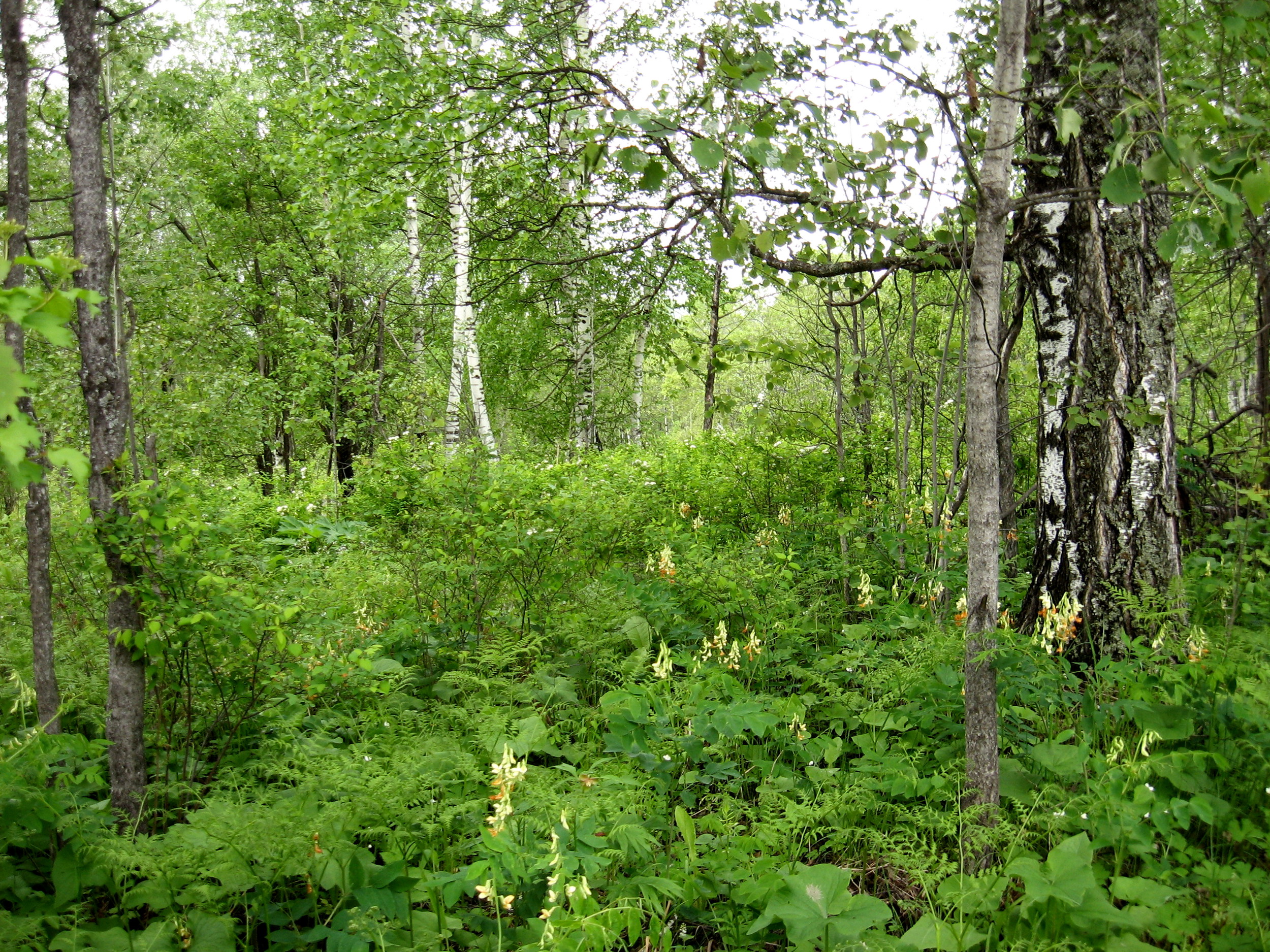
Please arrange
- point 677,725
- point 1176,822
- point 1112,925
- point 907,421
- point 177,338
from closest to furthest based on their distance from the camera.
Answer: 1. point 1112,925
2. point 1176,822
3. point 677,725
4. point 907,421
5. point 177,338

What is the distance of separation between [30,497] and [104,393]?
92cm

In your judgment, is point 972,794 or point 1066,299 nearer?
point 972,794

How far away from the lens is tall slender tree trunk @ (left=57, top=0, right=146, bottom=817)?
2979 millimetres

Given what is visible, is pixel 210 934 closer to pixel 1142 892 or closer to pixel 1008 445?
pixel 1142 892

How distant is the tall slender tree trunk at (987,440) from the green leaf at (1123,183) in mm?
607

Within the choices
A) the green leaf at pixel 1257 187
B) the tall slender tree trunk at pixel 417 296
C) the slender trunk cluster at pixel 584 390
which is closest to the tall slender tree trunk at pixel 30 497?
the green leaf at pixel 1257 187

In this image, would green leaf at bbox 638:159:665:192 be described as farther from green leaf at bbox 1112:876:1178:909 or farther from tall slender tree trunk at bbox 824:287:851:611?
green leaf at bbox 1112:876:1178:909

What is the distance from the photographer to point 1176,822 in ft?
8.13

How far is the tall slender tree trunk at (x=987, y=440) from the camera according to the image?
2.57 metres

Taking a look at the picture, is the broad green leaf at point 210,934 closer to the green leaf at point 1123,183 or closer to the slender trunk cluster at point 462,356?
the green leaf at point 1123,183

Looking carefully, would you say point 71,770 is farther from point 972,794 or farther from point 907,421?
point 907,421

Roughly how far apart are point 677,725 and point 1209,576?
3.17 m

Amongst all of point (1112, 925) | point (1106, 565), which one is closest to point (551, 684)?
point (1112, 925)

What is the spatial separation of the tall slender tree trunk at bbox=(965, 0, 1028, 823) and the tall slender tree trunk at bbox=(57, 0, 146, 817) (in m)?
3.21
